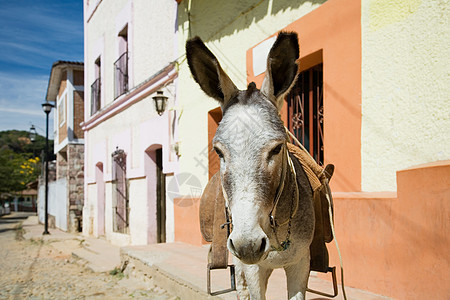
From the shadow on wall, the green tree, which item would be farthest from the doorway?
the green tree

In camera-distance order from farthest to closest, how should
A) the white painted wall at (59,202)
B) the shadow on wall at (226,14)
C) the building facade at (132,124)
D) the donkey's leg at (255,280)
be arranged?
1. the white painted wall at (59,202)
2. the building facade at (132,124)
3. the shadow on wall at (226,14)
4. the donkey's leg at (255,280)

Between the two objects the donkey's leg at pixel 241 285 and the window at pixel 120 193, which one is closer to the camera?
the donkey's leg at pixel 241 285

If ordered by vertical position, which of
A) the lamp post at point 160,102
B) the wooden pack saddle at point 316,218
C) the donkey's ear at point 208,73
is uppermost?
the lamp post at point 160,102

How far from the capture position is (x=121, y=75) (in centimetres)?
1159

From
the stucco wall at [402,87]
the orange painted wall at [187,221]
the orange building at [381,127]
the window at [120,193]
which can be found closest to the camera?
the orange building at [381,127]

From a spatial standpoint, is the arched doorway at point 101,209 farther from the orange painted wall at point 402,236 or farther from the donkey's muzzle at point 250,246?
the donkey's muzzle at point 250,246

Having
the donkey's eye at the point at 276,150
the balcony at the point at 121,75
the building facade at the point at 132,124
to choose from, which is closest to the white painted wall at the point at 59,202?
the building facade at the point at 132,124

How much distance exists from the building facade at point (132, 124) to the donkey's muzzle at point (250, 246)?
635 cm

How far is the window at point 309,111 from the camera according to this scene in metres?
4.80

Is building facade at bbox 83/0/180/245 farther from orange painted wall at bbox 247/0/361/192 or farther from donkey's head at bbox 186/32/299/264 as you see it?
donkey's head at bbox 186/32/299/264

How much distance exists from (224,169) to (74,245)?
11.4m

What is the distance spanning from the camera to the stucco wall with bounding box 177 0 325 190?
5367 mm

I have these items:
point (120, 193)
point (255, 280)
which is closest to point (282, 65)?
point (255, 280)

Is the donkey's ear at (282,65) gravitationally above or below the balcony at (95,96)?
below
